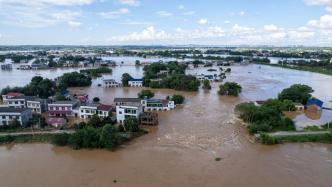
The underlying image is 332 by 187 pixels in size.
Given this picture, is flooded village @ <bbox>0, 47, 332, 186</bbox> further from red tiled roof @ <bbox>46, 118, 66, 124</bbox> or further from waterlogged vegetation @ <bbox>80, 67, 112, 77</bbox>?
waterlogged vegetation @ <bbox>80, 67, 112, 77</bbox>

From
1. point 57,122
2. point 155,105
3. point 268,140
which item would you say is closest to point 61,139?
point 57,122

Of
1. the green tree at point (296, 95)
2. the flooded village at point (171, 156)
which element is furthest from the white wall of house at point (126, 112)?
the green tree at point (296, 95)

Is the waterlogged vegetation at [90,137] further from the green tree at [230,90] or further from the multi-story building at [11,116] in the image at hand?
the green tree at [230,90]

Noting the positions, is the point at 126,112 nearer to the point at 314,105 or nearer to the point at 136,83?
the point at 314,105

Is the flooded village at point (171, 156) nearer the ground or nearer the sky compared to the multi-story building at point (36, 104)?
nearer the ground

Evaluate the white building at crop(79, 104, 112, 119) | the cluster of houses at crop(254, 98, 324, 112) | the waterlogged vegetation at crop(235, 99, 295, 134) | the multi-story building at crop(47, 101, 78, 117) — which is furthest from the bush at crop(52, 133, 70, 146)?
the cluster of houses at crop(254, 98, 324, 112)
